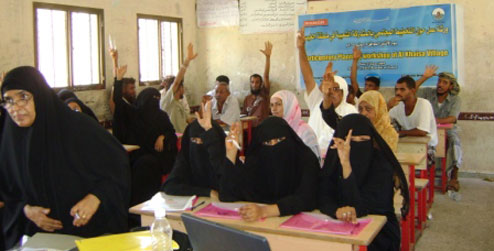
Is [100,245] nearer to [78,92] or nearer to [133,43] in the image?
[78,92]

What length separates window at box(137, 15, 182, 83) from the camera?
7.44m

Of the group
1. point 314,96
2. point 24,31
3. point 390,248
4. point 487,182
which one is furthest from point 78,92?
point 487,182

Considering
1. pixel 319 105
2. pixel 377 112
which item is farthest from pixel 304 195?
pixel 319 105

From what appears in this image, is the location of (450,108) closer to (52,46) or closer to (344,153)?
(344,153)

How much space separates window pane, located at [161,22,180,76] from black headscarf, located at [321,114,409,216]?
17.3 ft

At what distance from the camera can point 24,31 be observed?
5.61m

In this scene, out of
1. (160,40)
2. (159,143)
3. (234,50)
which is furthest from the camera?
(234,50)

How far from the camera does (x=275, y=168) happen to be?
308 centimetres

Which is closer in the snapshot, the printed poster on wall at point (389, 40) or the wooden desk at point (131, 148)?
the wooden desk at point (131, 148)

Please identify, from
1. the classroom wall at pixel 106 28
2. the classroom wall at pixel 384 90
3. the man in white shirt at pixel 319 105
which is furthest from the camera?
the classroom wall at pixel 384 90

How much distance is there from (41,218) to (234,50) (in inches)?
244

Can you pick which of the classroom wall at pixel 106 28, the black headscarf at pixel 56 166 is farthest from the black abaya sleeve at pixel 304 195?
the classroom wall at pixel 106 28

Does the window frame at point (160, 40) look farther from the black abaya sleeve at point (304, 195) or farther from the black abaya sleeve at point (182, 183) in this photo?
the black abaya sleeve at point (304, 195)

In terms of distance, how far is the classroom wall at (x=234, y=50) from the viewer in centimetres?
562
